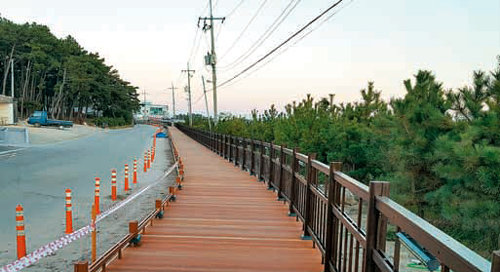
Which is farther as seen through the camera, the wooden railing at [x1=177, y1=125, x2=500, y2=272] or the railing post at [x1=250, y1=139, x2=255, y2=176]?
the railing post at [x1=250, y1=139, x2=255, y2=176]

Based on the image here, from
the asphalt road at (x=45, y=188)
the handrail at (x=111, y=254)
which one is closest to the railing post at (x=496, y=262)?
the handrail at (x=111, y=254)

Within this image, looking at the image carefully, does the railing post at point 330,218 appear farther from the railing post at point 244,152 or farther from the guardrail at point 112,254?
the railing post at point 244,152

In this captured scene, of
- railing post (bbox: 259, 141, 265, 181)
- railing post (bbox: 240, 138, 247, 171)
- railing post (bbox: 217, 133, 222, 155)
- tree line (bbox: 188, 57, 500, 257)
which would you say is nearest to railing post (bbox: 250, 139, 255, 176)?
railing post (bbox: 240, 138, 247, 171)

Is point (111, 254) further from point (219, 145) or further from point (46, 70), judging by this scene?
point (46, 70)

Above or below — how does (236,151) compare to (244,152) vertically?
below

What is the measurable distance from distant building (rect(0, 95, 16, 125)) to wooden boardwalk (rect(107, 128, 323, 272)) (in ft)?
140

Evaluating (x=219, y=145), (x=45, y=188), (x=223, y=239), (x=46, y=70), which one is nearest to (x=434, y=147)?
(x=223, y=239)

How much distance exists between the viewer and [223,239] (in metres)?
4.96

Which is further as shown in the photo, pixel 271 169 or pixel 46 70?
pixel 46 70

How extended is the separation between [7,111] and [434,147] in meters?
46.7

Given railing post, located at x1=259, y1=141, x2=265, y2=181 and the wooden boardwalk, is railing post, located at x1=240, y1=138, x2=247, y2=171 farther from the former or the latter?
the wooden boardwalk

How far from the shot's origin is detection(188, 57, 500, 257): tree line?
7480mm

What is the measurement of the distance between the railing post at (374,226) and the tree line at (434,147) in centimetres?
543

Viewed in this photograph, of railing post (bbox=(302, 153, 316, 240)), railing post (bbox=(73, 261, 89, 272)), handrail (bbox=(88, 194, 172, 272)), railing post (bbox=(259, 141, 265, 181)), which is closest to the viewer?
railing post (bbox=(73, 261, 89, 272))
